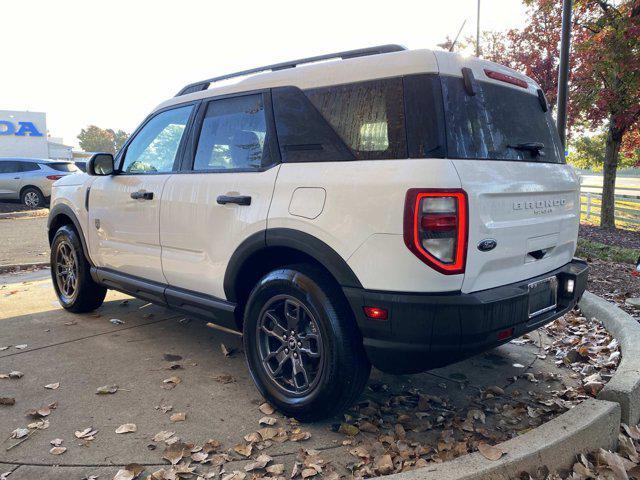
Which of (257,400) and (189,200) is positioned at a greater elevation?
(189,200)

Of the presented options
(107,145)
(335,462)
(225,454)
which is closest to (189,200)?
(225,454)

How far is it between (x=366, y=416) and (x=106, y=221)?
2866mm

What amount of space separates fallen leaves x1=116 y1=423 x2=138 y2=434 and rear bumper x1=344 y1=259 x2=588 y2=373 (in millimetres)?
1453

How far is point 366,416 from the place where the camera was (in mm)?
3092

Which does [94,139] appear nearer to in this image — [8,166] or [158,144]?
[8,166]

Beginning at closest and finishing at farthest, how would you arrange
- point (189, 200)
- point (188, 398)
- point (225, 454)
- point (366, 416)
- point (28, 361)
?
point (225, 454)
point (366, 416)
point (188, 398)
point (189, 200)
point (28, 361)

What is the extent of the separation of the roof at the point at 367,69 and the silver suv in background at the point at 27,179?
1609cm

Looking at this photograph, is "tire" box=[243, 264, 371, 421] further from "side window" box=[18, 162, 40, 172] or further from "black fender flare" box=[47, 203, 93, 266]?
"side window" box=[18, 162, 40, 172]

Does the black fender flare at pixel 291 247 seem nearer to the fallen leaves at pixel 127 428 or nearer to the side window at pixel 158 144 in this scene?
the fallen leaves at pixel 127 428

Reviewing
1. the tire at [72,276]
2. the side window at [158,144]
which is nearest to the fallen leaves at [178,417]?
the side window at [158,144]

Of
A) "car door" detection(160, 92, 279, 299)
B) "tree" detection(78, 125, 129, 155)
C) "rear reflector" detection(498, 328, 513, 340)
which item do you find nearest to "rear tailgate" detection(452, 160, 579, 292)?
"rear reflector" detection(498, 328, 513, 340)

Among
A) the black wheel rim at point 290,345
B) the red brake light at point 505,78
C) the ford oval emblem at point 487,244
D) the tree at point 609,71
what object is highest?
the tree at point 609,71

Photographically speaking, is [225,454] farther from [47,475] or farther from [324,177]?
[324,177]

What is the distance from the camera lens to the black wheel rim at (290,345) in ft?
9.62
